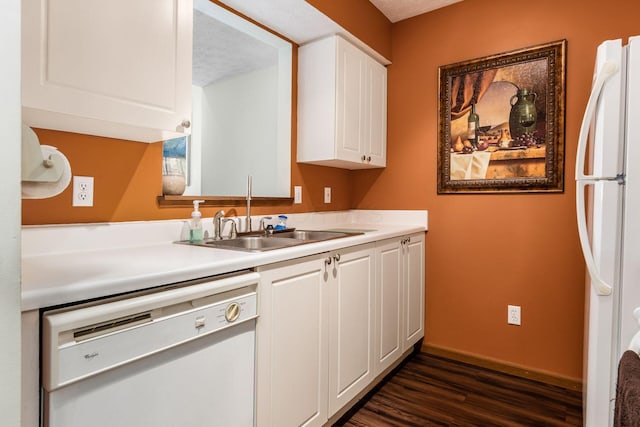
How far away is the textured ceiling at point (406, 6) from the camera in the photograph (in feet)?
8.34

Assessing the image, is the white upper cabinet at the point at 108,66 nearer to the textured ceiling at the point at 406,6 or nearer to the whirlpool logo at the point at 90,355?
the whirlpool logo at the point at 90,355

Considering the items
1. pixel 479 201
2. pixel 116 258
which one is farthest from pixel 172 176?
pixel 479 201

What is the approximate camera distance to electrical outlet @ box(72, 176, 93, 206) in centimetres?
141

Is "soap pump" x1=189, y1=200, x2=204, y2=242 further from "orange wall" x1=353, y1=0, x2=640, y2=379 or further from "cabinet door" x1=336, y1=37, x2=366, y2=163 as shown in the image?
"orange wall" x1=353, y1=0, x2=640, y2=379

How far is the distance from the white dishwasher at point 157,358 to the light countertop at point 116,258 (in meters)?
0.04

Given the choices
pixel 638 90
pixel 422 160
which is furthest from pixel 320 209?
pixel 638 90

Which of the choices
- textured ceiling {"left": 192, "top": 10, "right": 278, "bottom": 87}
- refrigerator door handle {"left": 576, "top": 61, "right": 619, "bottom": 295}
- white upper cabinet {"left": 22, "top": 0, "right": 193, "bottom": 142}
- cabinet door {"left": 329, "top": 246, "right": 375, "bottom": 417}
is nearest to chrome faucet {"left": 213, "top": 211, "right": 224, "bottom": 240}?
white upper cabinet {"left": 22, "top": 0, "right": 193, "bottom": 142}

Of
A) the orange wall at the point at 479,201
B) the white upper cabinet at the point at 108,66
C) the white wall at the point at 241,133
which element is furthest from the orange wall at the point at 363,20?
the white upper cabinet at the point at 108,66

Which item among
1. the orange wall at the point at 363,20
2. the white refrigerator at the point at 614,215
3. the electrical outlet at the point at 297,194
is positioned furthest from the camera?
the electrical outlet at the point at 297,194

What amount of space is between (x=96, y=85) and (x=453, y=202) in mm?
2167

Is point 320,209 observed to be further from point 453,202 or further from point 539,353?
point 539,353

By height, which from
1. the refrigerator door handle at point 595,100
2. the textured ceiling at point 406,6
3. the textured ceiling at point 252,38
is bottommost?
the refrigerator door handle at point 595,100

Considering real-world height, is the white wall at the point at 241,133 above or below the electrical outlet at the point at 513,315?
above

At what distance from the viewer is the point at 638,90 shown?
1304mm
